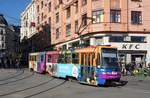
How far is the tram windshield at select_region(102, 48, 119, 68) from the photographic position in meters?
28.8

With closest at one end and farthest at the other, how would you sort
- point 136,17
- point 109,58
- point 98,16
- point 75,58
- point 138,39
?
1. point 109,58
2. point 75,58
3. point 98,16
4. point 138,39
5. point 136,17

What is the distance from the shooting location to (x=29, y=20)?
10456 cm

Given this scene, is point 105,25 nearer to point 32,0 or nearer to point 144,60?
point 144,60

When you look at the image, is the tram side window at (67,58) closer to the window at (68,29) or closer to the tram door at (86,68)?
the tram door at (86,68)

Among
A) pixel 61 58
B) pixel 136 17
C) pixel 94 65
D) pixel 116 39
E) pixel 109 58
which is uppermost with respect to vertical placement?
pixel 136 17

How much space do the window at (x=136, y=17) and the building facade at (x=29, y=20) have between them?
4322 centimetres

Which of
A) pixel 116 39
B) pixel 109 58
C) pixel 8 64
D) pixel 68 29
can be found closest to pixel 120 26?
pixel 116 39

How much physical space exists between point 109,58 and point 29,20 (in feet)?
253

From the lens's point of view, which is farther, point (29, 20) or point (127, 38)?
point (29, 20)

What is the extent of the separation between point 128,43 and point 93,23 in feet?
15.8

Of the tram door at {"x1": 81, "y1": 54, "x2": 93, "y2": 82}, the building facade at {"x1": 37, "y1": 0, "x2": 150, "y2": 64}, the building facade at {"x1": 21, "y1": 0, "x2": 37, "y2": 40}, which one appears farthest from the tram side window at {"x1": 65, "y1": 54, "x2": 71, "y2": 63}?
the building facade at {"x1": 21, "y1": 0, "x2": 37, "y2": 40}

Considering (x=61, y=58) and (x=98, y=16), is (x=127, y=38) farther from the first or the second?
(x=61, y=58)

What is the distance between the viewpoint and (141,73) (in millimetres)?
41938

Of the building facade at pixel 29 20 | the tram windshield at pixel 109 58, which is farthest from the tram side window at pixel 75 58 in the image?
the building facade at pixel 29 20
